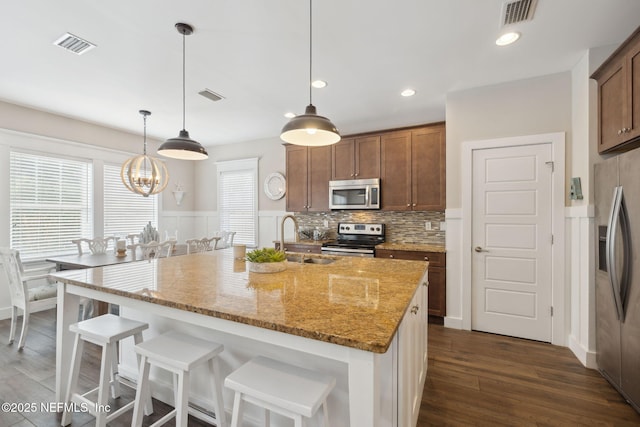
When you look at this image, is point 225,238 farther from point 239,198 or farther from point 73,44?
point 73,44

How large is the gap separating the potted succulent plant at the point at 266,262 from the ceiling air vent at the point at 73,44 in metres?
2.29

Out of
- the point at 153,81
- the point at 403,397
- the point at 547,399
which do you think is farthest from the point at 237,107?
the point at 547,399

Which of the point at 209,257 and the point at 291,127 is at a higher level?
the point at 291,127

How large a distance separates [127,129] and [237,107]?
232 centimetres

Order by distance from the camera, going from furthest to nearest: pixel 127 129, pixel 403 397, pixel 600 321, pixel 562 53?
pixel 127 129 → pixel 562 53 → pixel 600 321 → pixel 403 397

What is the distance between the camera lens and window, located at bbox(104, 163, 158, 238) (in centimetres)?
477

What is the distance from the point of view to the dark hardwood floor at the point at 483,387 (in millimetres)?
1881

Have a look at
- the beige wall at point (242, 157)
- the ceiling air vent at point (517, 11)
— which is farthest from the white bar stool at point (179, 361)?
the beige wall at point (242, 157)

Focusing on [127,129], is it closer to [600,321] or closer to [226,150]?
[226,150]

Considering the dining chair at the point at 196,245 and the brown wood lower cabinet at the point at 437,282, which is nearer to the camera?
the brown wood lower cabinet at the point at 437,282

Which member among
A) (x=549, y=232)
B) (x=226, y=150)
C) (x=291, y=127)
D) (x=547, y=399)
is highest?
(x=226, y=150)

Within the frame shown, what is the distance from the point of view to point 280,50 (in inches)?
99.3

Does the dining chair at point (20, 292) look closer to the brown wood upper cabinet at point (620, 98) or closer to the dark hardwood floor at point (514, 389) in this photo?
the dark hardwood floor at point (514, 389)

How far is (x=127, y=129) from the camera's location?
15.9 feet
